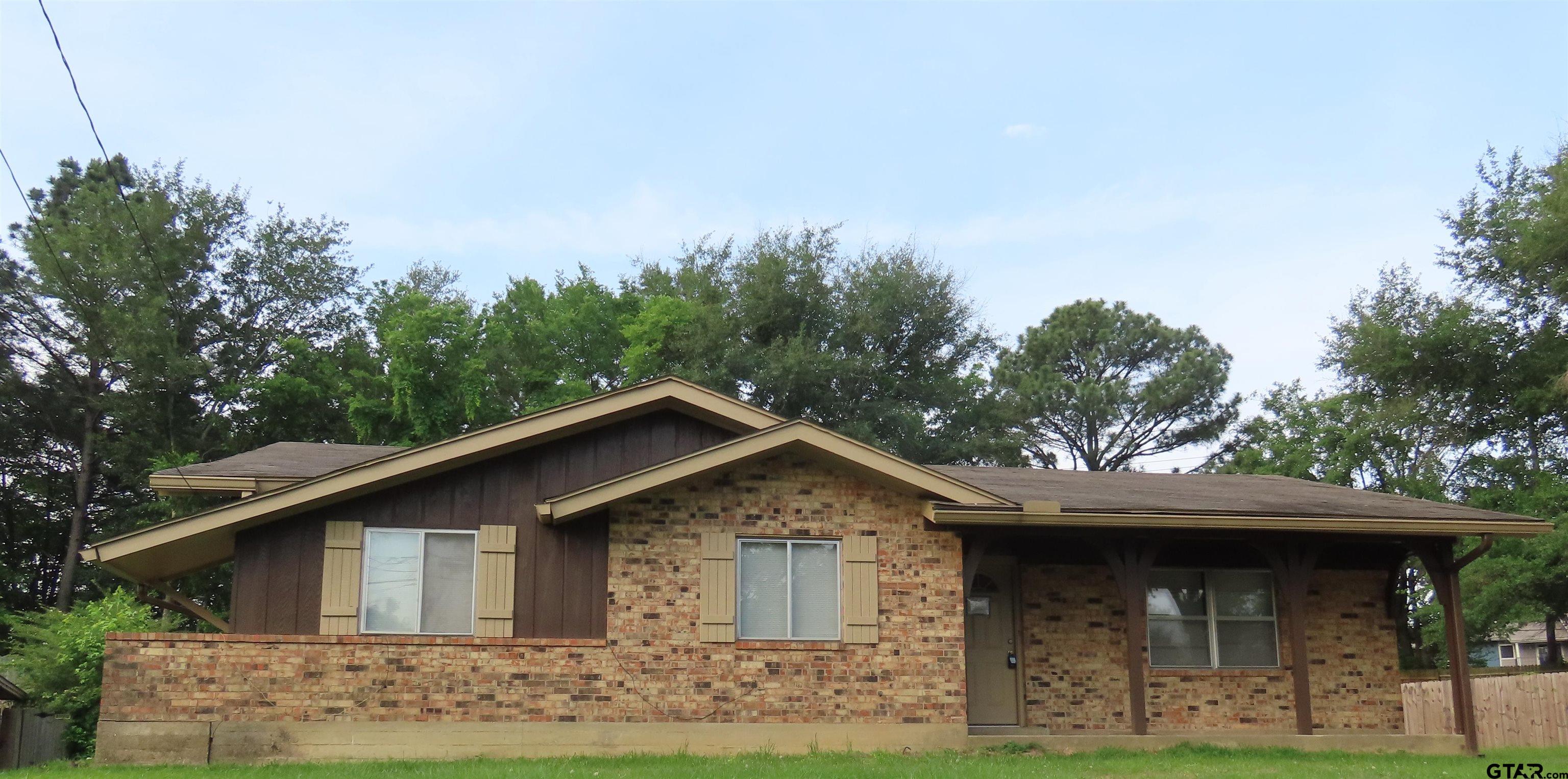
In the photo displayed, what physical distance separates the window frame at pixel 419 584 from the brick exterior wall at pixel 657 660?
1.12 ft

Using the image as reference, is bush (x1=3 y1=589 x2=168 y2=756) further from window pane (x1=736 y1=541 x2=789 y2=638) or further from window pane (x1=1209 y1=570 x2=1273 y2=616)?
window pane (x1=1209 y1=570 x2=1273 y2=616)

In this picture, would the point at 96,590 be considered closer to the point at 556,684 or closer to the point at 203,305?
the point at 203,305

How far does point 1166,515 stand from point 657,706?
17.8 ft

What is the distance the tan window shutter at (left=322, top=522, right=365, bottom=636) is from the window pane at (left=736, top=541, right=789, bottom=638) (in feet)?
12.3

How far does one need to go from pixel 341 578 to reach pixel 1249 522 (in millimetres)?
9152

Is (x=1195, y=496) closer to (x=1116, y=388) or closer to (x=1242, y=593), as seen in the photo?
(x=1242, y=593)

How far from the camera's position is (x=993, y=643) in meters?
14.4

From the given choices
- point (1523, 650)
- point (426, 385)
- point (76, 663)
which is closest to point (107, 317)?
point (426, 385)

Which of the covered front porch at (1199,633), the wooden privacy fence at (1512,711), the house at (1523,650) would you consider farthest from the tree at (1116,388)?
the covered front porch at (1199,633)

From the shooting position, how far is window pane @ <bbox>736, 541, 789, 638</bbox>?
1302 cm

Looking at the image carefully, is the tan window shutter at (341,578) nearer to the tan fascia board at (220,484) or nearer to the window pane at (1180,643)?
the tan fascia board at (220,484)

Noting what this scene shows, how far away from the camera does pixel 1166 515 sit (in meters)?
13.2

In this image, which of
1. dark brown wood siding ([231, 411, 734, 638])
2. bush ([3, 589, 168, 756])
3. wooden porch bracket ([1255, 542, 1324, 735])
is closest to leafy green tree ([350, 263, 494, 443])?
bush ([3, 589, 168, 756])

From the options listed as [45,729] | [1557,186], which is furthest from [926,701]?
[1557,186]
